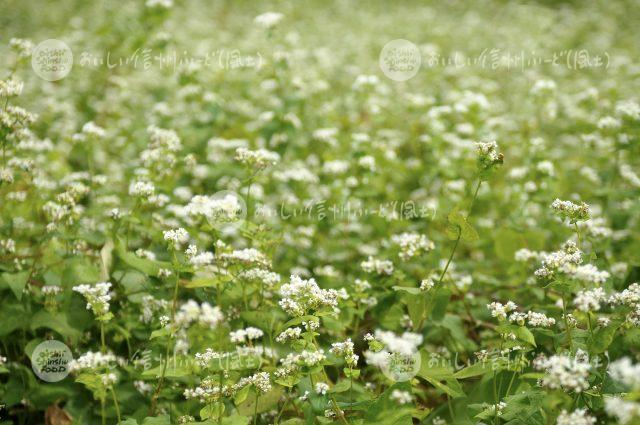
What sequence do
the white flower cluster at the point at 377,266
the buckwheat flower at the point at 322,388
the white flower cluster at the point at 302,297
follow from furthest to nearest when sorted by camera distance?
1. the white flower cluster at the point at 377,266
2. the white flower cluster at the point at 302,297
3. the buckwheat flower at the point at 322,388

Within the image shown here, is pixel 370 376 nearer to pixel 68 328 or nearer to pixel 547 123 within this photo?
pixel 68 328

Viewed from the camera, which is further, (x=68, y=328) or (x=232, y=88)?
(x=232, y=88)

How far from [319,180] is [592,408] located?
157 inches

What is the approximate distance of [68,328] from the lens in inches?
143

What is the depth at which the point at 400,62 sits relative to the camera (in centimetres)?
1030

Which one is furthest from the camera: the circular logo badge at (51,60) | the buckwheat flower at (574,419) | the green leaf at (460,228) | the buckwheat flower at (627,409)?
the circular logo badge at (51,60)

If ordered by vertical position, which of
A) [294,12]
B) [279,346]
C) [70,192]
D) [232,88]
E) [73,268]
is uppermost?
[294,12]

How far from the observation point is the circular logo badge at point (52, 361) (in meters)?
3.53

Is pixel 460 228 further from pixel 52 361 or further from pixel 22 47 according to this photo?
pixel 22 47

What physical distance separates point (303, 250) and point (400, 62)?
20.3ft

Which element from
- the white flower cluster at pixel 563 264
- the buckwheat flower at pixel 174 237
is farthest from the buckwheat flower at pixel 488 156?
the buckwheat flower at pixel 174 237

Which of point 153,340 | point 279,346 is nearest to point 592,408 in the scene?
point 279,346

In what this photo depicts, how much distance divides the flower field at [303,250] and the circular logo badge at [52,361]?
1cm

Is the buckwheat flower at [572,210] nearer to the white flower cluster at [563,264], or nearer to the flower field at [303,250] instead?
the flower field at [303,250]
